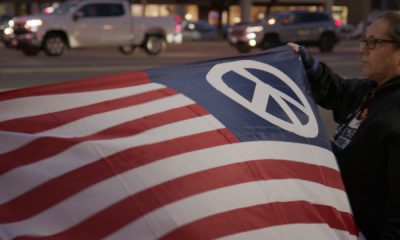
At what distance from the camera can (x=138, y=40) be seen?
25.5m

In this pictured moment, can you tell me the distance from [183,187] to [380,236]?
0.79 m

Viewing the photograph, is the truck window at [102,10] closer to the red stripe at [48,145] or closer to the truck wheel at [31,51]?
the truck wheel at [31,51]

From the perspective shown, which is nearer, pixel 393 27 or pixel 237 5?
pixel 393 27

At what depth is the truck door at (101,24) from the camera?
2412 cm

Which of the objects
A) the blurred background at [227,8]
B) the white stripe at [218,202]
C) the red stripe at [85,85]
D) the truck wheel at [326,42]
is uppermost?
the red stripe at [85,85]

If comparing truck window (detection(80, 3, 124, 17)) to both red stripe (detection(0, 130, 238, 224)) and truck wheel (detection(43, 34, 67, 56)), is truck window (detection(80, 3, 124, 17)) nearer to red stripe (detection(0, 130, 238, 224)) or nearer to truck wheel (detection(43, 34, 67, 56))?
truck wheel (detection(43, 34, 67, 56))

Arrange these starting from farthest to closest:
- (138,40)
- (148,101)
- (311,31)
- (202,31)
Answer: (202,31), (311,31), (138,40), (148,101)

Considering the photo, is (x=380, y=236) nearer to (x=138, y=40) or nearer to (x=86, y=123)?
(x=86, y=123)

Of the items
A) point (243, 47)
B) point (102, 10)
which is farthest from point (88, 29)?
point (243, 47)

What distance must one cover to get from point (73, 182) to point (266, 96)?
803mm

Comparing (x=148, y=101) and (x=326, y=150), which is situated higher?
(x=148, y=101)

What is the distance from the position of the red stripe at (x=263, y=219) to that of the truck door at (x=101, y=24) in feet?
72.9

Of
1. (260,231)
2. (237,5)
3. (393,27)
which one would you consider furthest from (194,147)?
(237,5)

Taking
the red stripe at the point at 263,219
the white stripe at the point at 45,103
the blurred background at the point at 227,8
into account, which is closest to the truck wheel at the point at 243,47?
the blurred background at the point at 227,8
